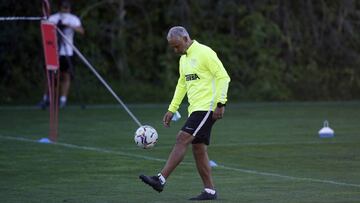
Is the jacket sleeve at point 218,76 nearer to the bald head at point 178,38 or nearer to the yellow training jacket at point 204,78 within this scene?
the yellow training jacket at point 204,78

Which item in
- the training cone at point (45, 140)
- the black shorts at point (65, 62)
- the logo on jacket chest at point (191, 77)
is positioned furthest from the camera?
the black shorts at point (65, 62)

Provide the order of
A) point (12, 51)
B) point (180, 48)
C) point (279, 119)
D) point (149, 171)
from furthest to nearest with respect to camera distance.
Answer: point (12, 51), point (279, 119), point (149, 171), point (180, 48)

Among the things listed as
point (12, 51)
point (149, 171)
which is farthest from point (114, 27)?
point (149, 171)

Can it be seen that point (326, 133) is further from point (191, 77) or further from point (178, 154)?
point (178, 154)

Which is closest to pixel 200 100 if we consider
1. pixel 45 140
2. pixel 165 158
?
pixel 165 158

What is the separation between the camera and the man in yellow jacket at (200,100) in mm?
11344

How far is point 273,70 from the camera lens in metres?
29.3

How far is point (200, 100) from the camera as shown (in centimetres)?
1143

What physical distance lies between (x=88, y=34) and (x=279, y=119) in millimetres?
7486

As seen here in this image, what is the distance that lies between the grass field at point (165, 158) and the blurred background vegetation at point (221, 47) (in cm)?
333

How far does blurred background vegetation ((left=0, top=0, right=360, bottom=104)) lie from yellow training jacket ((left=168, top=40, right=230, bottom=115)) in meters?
15.5

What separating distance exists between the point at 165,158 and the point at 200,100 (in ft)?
13.6

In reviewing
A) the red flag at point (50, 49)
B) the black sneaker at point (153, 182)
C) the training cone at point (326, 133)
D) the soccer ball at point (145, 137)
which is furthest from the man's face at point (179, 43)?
the training cone at point (326, 133)

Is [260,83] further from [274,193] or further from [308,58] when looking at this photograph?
[274,193]
